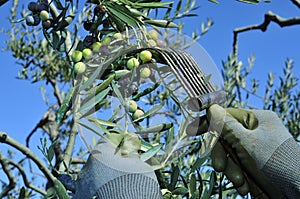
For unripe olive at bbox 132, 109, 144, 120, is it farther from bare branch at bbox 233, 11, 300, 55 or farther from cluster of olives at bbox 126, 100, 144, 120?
bare branch at bbox 233, 11, 300, 55

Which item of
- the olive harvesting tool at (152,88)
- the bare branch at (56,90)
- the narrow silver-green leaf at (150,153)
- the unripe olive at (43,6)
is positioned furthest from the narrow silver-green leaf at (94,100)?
the bare branch at (56,90)

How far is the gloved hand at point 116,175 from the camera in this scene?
2.29 ft

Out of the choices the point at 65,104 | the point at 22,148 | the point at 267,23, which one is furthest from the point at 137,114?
the point at 267,23

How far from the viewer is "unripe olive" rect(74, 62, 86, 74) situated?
2.90 feet

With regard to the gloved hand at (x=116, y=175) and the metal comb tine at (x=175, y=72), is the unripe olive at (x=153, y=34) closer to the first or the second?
the metal comb tine at (x=175, y=72)

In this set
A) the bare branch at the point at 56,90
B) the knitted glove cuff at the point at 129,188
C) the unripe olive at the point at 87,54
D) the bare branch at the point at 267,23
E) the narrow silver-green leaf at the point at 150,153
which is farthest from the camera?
the bare branch at the point at 56,90

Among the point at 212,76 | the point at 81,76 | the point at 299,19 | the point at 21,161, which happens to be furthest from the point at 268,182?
the point at 21,161

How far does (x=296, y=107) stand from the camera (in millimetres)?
3029

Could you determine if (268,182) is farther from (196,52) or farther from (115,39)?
(115,39)

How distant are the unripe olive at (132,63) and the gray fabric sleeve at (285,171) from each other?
0.81 feet

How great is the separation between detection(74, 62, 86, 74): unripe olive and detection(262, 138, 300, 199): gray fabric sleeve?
1.05 feet

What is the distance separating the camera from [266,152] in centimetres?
76

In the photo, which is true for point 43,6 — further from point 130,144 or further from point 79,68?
point 130,144

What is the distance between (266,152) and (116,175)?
0.67ft
